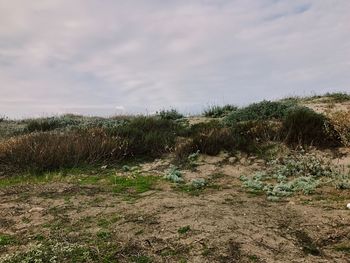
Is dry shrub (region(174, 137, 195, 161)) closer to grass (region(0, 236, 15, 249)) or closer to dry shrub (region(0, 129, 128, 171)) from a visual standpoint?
dry shrub (region(0, 129, 128, 171))

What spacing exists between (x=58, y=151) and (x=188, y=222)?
4423 mm

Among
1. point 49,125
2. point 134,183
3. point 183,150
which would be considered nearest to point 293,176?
point 183,150

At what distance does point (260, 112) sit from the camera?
38.5 feet

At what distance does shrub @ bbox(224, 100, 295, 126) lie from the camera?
11.5 metres

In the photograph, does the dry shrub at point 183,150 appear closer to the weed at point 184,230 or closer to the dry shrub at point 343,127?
the dry shrub at point 343,127

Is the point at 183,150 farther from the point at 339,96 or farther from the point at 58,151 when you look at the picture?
the point at 339,96

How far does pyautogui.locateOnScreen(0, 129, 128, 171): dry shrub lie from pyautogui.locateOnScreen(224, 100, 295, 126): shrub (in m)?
3.16

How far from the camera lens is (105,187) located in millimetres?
7512

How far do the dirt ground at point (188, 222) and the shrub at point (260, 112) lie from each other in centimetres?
435

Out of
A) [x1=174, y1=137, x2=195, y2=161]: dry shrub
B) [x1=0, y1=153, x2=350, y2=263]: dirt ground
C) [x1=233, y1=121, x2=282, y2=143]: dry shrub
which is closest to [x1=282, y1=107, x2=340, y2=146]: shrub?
[x1=233, y1=121, x2=282, y2=143]: dry shrub

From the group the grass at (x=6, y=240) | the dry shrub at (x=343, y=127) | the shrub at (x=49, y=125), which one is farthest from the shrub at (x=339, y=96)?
the grass at (x=6, y=240)

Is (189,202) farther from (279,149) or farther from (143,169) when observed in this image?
(279,149)

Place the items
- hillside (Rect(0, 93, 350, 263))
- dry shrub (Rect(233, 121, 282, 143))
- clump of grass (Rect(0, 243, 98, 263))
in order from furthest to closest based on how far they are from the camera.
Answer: dry shrub (Rect(233, 121, 282, 143)), hillside (Rect(0, 93, 350, 263)), clump of grass (Rect(0, 243, 98, 263))

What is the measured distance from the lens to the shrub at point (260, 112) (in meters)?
11.5
